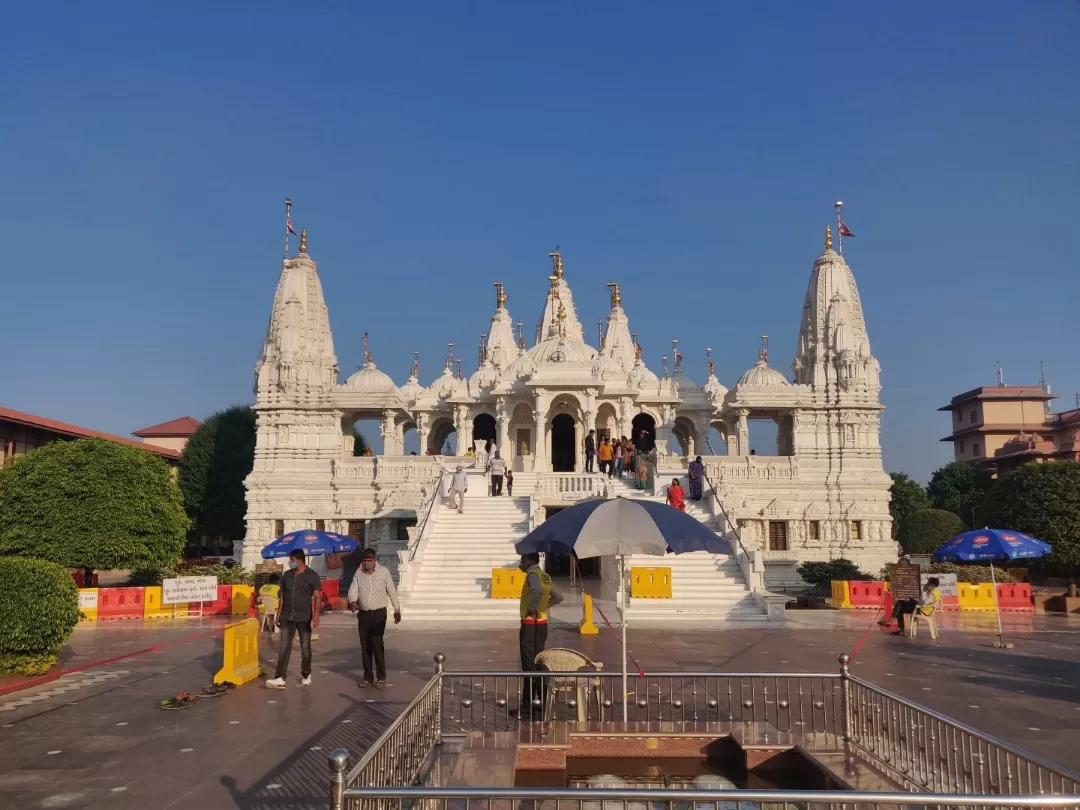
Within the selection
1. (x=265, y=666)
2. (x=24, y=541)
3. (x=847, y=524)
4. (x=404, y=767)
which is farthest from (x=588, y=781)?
(x=847, y=524)

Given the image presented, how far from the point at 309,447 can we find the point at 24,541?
650 inches

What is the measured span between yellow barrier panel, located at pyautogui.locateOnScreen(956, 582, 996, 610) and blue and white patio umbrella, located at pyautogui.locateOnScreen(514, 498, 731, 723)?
16405mm

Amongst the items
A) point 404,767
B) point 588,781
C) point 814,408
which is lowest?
point 588,781

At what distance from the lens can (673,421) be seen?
4769 centimetres

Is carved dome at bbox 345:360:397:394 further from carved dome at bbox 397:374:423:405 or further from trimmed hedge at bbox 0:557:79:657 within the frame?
trimmed hedge at bbox 0:557:79:657

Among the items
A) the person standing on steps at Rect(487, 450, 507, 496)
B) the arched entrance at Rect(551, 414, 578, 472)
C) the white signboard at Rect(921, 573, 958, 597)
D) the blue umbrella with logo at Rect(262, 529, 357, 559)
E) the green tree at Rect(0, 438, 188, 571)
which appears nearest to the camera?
the blue umbrella with logo at Rect(262, 529, 357, 559)

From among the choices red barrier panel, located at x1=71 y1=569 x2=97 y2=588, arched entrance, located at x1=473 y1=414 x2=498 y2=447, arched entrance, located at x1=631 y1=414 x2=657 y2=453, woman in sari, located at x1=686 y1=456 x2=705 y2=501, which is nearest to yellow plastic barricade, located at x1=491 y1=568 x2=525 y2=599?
woman in sari, located at x1=686 y1=456 x2=705 y2=501

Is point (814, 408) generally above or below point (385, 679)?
above

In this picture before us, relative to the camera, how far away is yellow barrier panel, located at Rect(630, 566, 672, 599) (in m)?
21.0

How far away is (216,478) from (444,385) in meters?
15.9

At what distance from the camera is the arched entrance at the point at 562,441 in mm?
46125

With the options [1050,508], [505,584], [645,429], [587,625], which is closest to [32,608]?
[587,625]

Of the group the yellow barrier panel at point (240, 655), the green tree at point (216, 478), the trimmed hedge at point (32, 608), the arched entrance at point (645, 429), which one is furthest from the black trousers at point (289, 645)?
the green tree at point (216, 478)

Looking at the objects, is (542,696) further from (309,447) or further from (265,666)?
(309,447)
